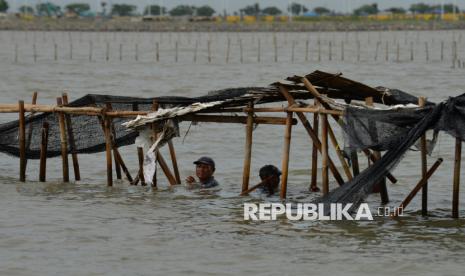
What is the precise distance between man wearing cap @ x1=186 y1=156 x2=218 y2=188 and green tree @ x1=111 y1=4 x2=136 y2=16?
542ft

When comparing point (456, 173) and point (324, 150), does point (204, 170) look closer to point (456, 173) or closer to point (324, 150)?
point (324, 150)

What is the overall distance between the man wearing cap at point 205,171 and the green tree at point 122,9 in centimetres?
16524

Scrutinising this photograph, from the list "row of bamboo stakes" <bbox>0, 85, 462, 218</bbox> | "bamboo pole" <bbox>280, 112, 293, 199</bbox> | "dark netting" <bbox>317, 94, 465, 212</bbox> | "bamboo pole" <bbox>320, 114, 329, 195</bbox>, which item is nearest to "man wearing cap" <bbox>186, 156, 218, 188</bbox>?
"row of bamboo stakes" <bbox>0, 85, 462, 218</bbox>

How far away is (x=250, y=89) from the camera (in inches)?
464

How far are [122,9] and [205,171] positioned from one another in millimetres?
167693

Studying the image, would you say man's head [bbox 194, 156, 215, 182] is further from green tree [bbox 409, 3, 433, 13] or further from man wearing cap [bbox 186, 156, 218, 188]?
green tree [bbox 409, 3, 433, 13]

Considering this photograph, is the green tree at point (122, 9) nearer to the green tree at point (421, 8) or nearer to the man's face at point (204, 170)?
the green tree at point (421, 8)

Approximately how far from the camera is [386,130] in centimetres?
1081

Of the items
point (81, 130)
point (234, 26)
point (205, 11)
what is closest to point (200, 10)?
point (205, 11)

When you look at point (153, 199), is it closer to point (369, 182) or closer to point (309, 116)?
point (369, 182)

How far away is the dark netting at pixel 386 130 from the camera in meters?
10.1

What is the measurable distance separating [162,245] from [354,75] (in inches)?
1253

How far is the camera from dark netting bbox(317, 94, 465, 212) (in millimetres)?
10109

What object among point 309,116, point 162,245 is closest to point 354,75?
point 309,116
